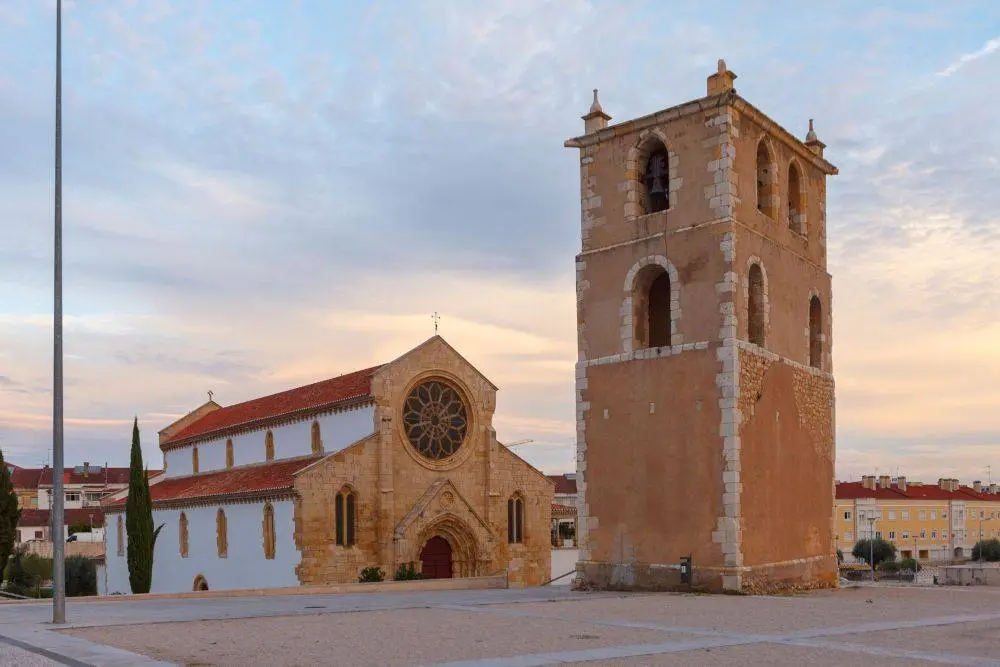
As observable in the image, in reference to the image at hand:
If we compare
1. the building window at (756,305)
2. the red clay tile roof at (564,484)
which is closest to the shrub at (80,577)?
the building window at (756,305)

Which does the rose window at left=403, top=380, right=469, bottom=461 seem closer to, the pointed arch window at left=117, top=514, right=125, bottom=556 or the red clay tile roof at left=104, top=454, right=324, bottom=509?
the red clay tile roof at left=104, top=454, right=324, bottom=509

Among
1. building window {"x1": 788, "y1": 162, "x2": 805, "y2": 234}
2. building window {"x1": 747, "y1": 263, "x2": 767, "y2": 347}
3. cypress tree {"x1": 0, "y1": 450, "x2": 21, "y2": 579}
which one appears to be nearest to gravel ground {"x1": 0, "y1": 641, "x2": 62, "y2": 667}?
building window {"x1": 747, "y1": 263, "x2": 767, "y2": 347}

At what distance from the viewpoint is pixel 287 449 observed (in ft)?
154

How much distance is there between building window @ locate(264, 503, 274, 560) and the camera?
41.6 m

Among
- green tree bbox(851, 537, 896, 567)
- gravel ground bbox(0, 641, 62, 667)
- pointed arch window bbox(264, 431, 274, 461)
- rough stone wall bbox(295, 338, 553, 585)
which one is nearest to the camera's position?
gravel ground bbox(0, 641, 62, 667)

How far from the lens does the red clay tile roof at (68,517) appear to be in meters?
95.2

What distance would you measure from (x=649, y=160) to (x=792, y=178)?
16.3ft

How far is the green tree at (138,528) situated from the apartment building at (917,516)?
233ft

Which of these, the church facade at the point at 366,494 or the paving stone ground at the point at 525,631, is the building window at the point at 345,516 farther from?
the paving stone ground at the point at 525,631

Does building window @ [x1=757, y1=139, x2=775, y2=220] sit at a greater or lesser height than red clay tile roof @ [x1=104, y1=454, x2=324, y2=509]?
greater

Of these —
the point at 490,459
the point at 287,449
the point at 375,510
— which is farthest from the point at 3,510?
the point at 490,459

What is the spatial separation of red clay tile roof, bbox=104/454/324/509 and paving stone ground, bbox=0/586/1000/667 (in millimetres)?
20511

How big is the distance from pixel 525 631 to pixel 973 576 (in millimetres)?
21748

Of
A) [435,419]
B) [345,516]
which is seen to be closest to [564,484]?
[435,419]
